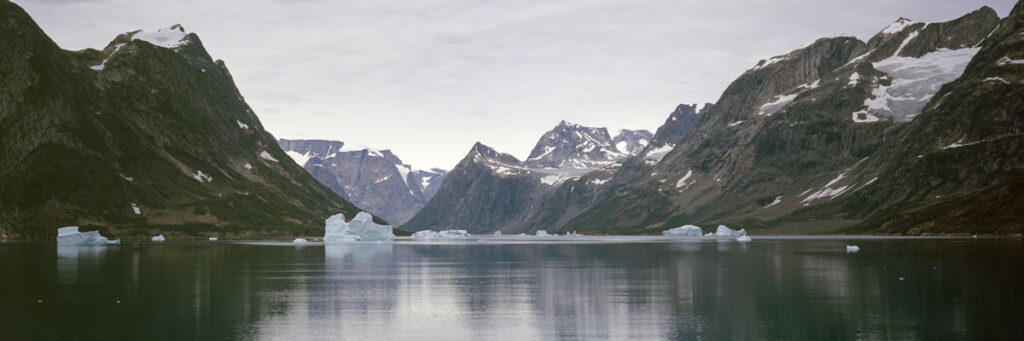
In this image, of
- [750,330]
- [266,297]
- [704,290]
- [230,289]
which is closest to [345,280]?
[230,289]

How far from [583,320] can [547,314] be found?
152 inches

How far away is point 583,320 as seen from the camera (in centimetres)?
5200

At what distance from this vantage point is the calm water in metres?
46.3

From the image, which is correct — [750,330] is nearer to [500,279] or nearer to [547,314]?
[547,314]

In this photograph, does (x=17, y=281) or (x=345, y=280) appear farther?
(x=345, y=280)

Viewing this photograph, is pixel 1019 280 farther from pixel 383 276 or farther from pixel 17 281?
pixel 17 281

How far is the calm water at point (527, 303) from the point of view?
152 ft

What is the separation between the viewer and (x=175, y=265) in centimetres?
10862

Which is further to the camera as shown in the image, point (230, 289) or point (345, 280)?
point (345, 280)

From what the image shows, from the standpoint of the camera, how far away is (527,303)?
62.0 metres

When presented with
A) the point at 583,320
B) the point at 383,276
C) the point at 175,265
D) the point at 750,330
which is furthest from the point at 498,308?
the point at 175,265

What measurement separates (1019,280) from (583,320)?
132 ft

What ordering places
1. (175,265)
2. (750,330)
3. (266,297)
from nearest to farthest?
(750,330)
(266,297)
(175,265)

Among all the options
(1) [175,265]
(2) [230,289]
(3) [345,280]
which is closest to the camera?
(2) [230,289]
